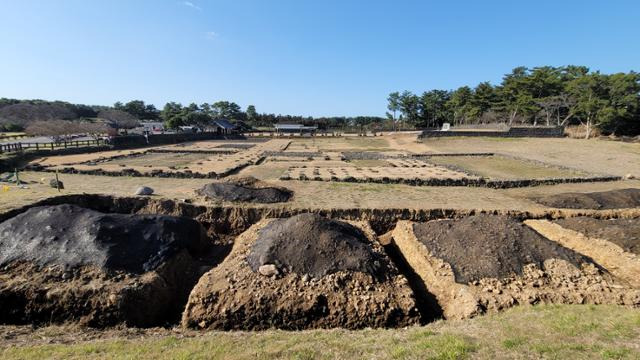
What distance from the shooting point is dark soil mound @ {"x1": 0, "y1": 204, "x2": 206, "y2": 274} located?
8133 millimetres

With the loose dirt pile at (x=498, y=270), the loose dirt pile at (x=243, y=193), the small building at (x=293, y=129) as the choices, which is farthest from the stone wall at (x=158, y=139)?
the loose dirt pile at (x=498, y=270)

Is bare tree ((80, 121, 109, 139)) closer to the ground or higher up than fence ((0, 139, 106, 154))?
higher up

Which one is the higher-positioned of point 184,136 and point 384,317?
point 184,136

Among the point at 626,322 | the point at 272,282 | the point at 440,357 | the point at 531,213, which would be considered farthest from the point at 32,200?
the point at 531,213

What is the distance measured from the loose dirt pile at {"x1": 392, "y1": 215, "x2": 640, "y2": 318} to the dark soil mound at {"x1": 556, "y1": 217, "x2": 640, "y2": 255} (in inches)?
70.7

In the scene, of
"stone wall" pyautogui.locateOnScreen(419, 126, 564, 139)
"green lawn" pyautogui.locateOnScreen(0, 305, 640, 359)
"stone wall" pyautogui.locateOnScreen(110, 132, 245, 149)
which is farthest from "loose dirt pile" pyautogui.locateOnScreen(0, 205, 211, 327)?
"stone wall" pyautogui.locateOnScreen(419, 126, 564, 139)

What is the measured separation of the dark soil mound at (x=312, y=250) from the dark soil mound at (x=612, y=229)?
6.98 meters

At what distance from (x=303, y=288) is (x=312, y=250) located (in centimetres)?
117

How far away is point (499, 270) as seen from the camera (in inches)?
313

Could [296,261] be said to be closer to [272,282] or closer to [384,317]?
[272,282]

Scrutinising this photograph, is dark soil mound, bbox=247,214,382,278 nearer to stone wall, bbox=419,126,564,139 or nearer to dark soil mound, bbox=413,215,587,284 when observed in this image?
dark soil mound, bbox=413,215,587,284

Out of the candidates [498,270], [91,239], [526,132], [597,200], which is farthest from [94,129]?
[526,132]

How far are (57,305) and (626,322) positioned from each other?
1071 cm

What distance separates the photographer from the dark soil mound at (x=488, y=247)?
26.5 ft
